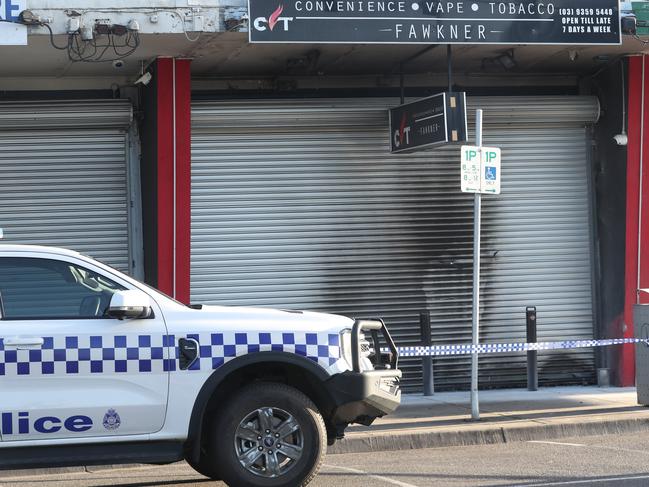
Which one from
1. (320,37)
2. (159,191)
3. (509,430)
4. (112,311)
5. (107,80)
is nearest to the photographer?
(112,311)

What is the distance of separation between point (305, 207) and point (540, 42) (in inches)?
144

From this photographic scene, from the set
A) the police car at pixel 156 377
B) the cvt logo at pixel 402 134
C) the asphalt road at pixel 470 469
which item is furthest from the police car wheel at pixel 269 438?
the cvt logo at pixel 402 134

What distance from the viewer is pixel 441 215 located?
14.4m

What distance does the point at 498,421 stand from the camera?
1125 cm

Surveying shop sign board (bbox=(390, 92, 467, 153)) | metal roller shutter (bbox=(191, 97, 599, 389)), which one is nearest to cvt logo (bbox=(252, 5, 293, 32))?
shop sign board (bbox=(390, 92, 467, 153))

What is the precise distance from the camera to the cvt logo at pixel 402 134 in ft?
44.1

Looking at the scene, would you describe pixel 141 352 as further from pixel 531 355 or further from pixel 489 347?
pixel 531 355

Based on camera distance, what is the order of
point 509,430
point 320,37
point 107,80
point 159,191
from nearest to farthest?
point 509,430 → point 320,37 → point 159,191 → point 107,80

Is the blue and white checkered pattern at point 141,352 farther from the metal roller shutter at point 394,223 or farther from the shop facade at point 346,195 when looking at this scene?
the metal roller shutter at point 394,223

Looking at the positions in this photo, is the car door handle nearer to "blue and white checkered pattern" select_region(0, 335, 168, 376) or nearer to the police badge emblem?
"blue and white checkered pattern" select_region(0, 335, 168, 376)

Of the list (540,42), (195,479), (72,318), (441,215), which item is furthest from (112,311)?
(441,215)

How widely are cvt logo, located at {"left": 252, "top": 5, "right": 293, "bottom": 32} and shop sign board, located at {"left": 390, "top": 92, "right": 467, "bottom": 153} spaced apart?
1.96 meters

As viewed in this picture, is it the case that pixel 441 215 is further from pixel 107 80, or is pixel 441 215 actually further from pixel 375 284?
pixel 107 80

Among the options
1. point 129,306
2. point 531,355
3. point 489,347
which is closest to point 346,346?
point 129,306
